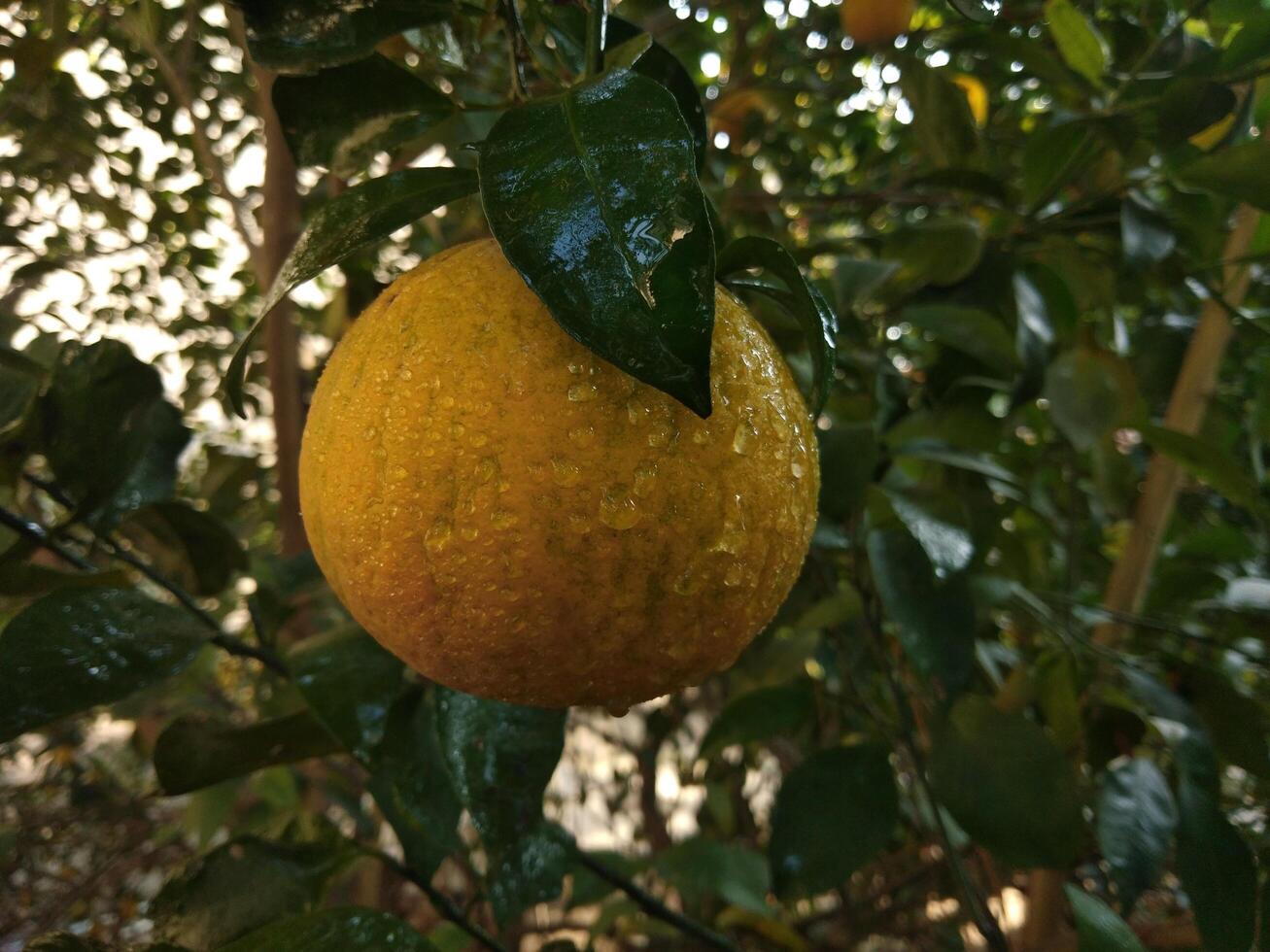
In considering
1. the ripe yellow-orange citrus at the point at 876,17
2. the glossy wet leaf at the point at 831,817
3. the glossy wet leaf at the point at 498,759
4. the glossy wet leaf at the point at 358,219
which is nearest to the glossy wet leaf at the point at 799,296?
the glossy wet leaf at the point at 358,219

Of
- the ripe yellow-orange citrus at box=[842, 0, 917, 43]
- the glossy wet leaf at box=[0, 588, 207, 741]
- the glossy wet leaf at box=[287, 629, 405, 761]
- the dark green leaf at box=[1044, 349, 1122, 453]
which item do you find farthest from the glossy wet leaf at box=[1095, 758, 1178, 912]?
the ripe yellow-orange citrus at box=[842, 0, 917, 43]

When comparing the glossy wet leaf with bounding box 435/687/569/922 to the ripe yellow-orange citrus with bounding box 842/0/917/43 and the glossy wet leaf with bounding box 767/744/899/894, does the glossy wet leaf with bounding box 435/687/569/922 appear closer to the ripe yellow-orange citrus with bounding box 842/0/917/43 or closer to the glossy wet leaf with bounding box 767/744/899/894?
the glossy wet leaf with bounding box 767/744/899/894

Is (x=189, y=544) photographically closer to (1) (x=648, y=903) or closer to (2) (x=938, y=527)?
(1) (x=648, y=903)

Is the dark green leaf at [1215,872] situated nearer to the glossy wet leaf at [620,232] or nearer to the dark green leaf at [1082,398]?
the dark green leaf at [1082,398]

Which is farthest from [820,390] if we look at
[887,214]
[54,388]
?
[887,214]

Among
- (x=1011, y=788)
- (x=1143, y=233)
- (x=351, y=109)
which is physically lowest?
(x=1011, y=788)

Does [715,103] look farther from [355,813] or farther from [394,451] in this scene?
[355,813]

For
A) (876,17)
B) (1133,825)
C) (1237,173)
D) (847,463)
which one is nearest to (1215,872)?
(1133,825)
